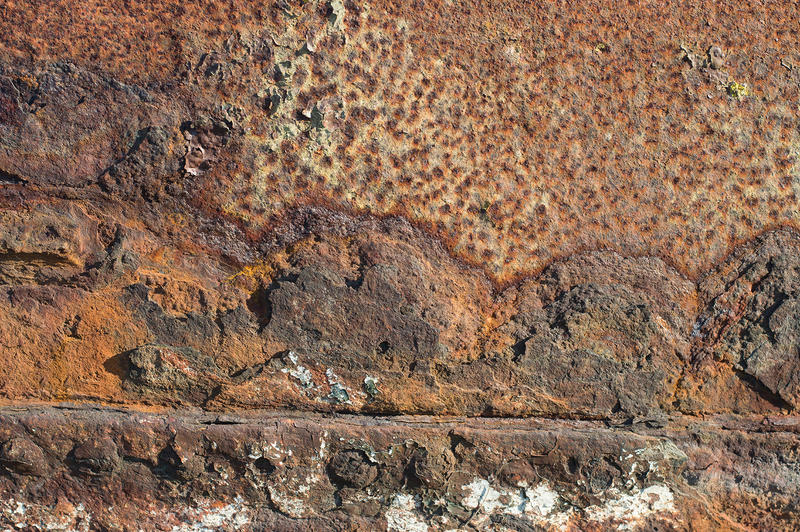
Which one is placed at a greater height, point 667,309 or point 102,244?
point 667,309

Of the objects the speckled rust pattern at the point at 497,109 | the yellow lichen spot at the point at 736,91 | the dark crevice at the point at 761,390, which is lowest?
the dark crevice at the point at 761,390

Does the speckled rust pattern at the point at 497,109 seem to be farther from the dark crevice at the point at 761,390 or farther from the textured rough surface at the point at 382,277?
the dark crevice at the point at 761,390

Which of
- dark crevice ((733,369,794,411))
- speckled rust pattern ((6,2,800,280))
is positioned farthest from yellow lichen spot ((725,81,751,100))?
dark crevice ((733,369,794,411))

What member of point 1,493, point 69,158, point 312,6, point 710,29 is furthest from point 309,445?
point 710,29

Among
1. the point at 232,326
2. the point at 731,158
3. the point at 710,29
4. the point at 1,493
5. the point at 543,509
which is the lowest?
the point at 1,493

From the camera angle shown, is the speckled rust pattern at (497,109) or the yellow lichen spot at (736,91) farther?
the yellow lichen spot at (736,91)

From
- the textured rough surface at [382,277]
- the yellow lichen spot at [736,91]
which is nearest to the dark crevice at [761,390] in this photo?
the textured rough surface at [382,277]

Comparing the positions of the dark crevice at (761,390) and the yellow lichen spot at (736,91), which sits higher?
the yellow lichen spot at (736,91)

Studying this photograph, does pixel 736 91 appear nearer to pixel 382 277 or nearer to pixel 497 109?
pixel 497 109

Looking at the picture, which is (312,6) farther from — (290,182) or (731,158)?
(731,158)
